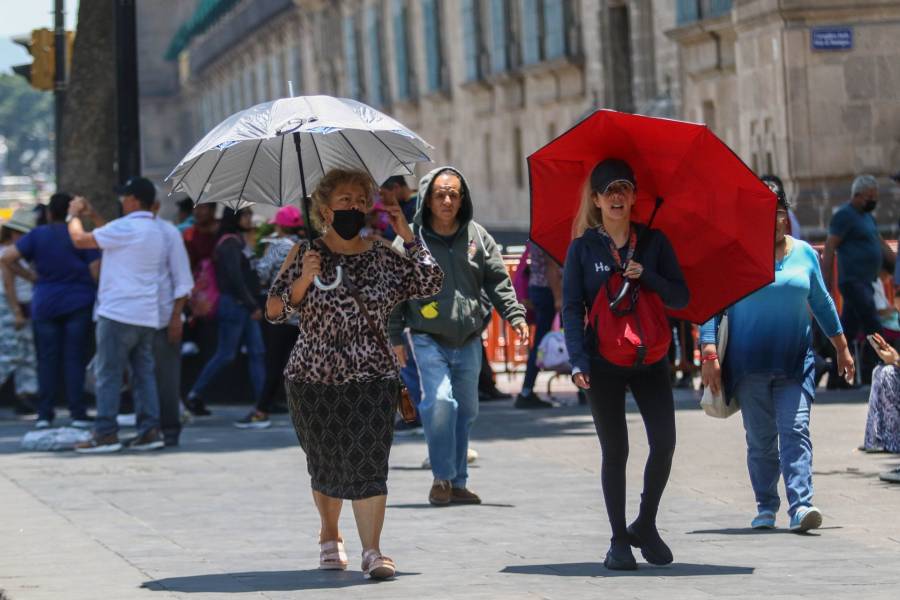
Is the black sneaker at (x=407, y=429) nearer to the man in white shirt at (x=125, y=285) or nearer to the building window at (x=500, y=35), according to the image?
the man in white shirt at (x=125, y=285)

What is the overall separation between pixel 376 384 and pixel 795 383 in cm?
210

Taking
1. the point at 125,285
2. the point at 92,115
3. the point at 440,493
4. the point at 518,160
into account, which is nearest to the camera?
the point at 440,493

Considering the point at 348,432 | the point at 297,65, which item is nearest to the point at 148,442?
the point at 348,432

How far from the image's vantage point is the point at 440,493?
34.2ft

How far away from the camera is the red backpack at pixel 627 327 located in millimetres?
8148

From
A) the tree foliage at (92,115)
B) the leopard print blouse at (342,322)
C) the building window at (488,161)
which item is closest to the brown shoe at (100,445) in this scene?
the tree foliage at (92,115)

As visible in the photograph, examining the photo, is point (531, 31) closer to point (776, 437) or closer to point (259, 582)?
point (776, 437)

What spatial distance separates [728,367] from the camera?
9484 millimetres

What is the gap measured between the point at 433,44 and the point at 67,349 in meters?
26.6

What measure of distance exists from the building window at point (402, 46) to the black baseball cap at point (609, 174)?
35.4m

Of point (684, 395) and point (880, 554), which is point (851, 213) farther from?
point (880, 554)

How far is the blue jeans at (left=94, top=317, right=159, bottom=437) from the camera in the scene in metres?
13.5

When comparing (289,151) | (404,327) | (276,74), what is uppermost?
(276,74)

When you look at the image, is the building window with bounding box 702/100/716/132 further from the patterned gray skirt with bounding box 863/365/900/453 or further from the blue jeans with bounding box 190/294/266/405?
the patterned gray skirt with bounding box 863/365/900/453
